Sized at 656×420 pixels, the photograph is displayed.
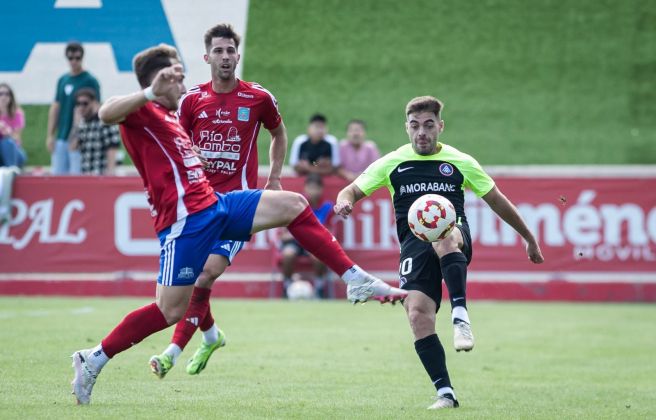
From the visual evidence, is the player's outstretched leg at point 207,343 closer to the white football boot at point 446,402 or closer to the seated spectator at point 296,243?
the white football boot at point 446,402

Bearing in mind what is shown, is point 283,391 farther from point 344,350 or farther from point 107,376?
point 344,350

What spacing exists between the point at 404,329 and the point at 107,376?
568 cm

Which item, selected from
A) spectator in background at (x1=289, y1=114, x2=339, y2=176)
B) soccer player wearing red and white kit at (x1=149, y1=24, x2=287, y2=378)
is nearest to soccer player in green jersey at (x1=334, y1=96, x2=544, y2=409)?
soccer player wearing red and white kit at (x1=149, y1=24, x2=287, y2=378)

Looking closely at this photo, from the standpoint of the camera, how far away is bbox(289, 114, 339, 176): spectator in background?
19.2 m

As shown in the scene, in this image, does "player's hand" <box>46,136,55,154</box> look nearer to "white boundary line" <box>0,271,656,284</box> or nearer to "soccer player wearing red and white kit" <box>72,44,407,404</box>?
"white boundary line" <box>0,271,656,284</box>

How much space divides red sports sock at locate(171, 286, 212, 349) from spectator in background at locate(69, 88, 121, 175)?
988cm

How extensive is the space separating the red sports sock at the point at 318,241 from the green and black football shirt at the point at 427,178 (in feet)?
2.57

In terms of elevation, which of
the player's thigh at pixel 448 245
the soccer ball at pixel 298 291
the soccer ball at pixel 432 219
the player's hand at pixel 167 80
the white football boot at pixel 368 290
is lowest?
the soccer ball at pixel 298 291

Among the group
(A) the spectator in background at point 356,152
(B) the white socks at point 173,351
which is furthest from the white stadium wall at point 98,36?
(B) the white socks at point 173,351

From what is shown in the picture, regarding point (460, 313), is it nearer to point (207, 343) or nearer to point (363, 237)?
point (207, 343)

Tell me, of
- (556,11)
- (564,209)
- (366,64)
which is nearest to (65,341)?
(564,209)

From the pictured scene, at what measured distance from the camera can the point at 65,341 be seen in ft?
39.0

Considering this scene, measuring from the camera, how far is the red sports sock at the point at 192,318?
9.23m

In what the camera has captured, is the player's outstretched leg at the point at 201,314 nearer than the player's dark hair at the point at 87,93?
Yes
